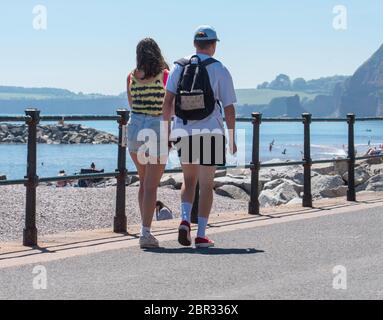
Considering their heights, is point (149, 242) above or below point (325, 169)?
above

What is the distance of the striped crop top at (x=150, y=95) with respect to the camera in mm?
8398

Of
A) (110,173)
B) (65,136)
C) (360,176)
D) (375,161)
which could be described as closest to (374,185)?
(360,176)

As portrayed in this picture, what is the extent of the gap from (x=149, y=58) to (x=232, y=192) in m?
15.2

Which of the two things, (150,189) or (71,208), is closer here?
(150,189)

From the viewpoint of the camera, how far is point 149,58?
27.2 feet

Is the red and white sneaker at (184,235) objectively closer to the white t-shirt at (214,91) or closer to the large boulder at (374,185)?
the white t-shirt at (214,91)

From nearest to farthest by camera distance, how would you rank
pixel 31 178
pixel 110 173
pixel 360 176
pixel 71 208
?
pixel 31 178 → pixel 110 173 → pixel 71 208 → pixel 360 176

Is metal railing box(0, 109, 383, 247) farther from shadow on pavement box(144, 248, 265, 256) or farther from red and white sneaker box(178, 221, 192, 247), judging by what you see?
red and white sneaker box(178, 221, 192, 247)

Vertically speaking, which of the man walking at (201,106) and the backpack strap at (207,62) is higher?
the backpack strap at (207,62)

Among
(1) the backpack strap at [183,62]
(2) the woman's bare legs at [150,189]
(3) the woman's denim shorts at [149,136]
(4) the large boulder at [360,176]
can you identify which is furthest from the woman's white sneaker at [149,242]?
(4) the large boulder at [360,176]

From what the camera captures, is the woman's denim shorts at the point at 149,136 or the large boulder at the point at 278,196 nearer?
the woman's denim shorts at the point at 149,136

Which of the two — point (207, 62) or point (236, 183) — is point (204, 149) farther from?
point (236, 183)
